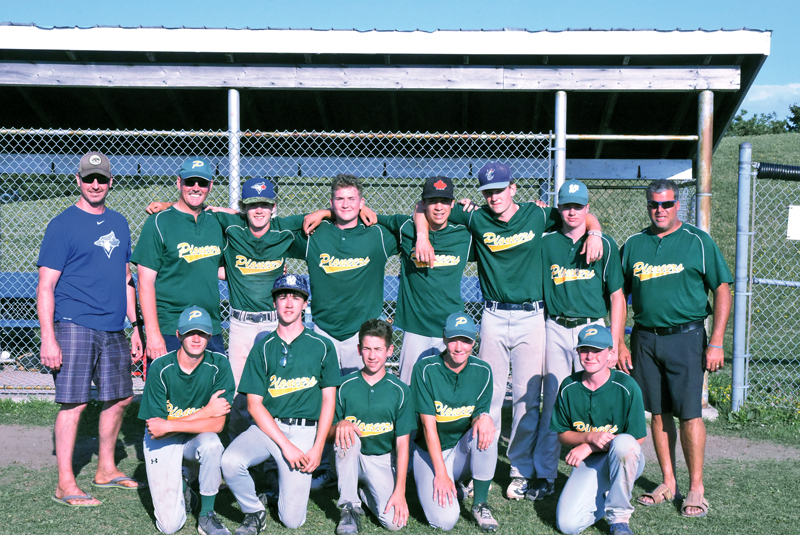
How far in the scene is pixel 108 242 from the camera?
395cm

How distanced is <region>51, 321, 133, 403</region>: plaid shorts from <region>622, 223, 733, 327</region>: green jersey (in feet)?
10.7

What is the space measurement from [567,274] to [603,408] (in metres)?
0.85

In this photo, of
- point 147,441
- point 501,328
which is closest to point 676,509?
point 501,328

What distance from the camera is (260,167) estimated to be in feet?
25.1

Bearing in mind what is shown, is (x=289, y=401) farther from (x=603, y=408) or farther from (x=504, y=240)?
(x=603, y=408)

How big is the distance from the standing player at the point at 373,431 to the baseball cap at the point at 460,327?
0.34m

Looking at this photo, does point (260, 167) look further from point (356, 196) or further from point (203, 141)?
point (356, 196)

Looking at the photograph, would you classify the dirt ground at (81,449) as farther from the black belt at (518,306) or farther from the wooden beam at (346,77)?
the wooden beam at (346,77)

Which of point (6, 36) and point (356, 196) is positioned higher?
point (6, 36)

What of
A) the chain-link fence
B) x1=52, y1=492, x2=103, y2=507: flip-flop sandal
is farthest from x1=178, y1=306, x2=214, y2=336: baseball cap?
the chain-link fence

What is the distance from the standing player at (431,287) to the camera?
13.2 ft

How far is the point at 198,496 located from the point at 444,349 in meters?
1.72

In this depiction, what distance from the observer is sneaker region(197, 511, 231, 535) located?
332 centimetres

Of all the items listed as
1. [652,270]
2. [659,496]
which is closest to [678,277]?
[652,270]
